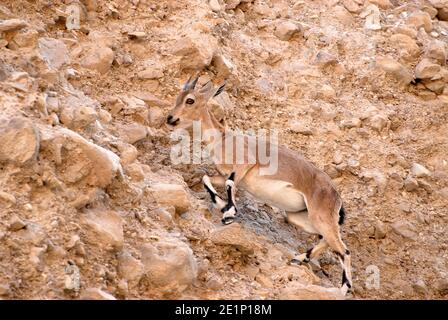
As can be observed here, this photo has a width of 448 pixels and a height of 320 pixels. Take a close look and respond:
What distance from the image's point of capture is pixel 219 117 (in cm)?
1125

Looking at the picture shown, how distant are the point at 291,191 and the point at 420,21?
6042 mm

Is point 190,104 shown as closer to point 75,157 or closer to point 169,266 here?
point 75,157

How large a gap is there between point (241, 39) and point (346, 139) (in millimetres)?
2550

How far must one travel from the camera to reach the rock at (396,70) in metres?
13.1

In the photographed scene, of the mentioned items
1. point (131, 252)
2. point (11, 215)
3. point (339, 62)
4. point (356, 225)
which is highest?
point (11, 215)

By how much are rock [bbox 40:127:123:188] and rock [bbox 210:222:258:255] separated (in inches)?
61.9

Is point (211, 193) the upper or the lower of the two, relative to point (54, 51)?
lower

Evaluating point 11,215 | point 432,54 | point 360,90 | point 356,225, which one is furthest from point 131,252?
point 432,54

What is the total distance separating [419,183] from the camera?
11.9 meters

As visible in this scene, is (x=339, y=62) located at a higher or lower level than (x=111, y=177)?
lower

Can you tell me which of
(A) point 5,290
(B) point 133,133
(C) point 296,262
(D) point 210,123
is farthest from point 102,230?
(D) point 210,123
